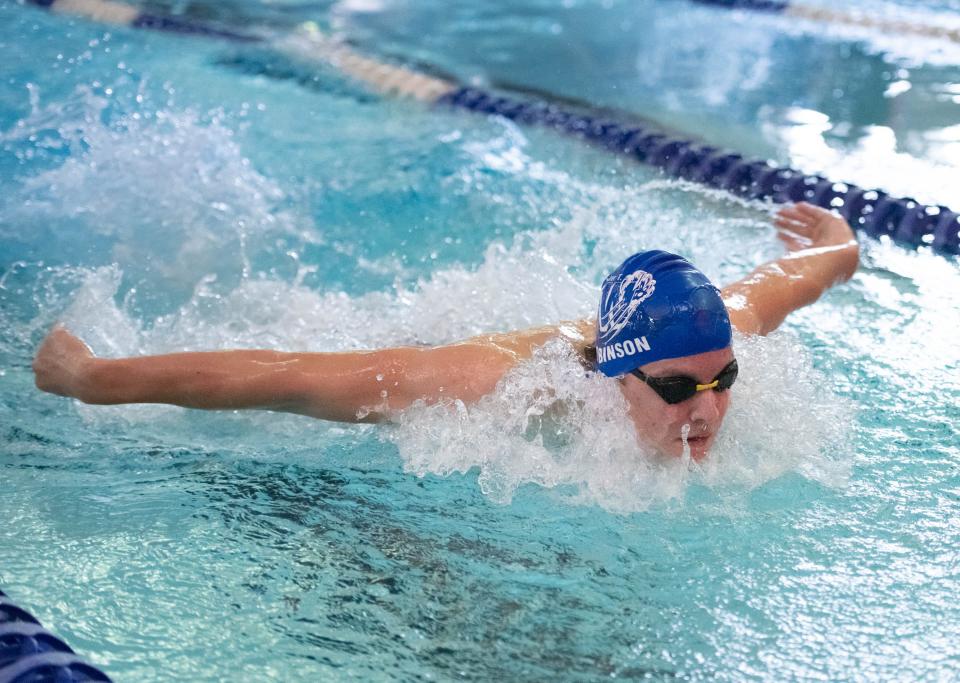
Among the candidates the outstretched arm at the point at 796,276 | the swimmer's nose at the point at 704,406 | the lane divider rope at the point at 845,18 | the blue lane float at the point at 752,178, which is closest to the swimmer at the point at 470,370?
the swimmer's nose at the point at 704,406

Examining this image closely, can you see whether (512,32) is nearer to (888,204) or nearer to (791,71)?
(791,71)

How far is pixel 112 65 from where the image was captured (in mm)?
6363

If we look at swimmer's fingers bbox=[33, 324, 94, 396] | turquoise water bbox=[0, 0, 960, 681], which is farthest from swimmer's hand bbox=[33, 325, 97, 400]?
turquoise water bbox=[0, 0, 960, 681]

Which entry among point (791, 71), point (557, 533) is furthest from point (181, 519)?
point (791, 71)

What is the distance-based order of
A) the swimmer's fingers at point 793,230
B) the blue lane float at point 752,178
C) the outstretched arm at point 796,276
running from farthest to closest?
1. the blue lane float at point 752,178
2. the swimmer's fingers at point 793,230
3. the outstretched arm at point 796,276

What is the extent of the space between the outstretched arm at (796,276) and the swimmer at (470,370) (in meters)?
0.56

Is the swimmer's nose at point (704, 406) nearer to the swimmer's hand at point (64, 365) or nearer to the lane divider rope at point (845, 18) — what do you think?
the swimmer's hand at point (64, 365)

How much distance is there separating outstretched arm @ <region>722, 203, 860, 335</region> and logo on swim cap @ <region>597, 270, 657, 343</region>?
55cm

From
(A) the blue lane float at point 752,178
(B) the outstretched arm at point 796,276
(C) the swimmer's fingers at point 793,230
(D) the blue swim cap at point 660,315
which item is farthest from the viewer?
(A) the blue lane float at point 752,178

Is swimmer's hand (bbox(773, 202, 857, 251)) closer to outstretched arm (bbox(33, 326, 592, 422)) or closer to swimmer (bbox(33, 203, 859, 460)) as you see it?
swimmer (bbox(33, 203, 859, 460))

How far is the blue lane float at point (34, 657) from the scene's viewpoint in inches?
76.6

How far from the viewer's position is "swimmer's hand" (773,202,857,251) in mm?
3592

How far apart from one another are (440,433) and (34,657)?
1059mm

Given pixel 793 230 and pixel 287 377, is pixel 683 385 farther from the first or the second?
pixel 793 230
